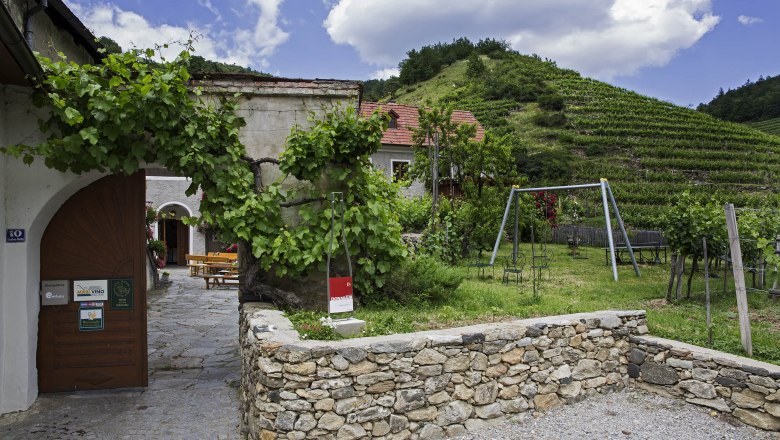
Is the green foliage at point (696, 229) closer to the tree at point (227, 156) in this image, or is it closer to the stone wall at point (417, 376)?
the stone wall at point (417, 376)

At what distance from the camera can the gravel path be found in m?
5.09

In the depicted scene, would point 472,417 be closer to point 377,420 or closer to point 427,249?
point 377,420

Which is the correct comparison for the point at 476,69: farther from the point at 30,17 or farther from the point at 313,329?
the point at 313,329

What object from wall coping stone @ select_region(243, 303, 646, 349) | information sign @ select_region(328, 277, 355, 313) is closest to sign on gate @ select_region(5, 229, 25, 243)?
wall coping stone @ select_region(243, 303, 646, 349)

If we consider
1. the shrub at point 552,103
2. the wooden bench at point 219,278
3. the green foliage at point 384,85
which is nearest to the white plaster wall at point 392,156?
the wooden bench at point 219,278

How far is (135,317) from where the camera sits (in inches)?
248

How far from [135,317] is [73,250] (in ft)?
3.41

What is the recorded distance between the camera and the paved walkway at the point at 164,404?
4.99 meters

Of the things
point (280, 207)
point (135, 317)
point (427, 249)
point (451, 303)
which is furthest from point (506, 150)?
point (135, 317)

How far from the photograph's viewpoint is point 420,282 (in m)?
7.34

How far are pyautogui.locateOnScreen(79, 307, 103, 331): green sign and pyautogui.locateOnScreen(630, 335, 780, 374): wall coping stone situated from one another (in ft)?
20.6

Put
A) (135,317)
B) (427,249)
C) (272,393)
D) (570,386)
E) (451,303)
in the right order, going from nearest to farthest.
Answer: (272,393) < (570,386) < (135,317) < (451,303) < (427,249)

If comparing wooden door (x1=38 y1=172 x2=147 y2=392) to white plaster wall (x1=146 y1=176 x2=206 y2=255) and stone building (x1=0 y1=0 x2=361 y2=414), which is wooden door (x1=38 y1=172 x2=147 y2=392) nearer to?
stone building (x1=0 y1=0 x2=361 y2=414)

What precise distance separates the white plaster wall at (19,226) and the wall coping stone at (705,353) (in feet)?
21.9
